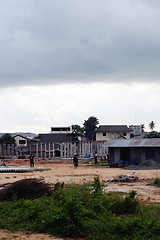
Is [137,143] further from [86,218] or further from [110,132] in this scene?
[110,132]

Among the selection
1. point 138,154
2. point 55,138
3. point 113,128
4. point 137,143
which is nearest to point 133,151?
point 138,154

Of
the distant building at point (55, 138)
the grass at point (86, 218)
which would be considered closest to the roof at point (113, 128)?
the distant building at point (55, 138)

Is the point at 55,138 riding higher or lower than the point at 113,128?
lower

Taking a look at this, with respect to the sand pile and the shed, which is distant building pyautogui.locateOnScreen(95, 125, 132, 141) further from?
the sand pile

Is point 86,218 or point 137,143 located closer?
point 86,218

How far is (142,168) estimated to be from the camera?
113 feet

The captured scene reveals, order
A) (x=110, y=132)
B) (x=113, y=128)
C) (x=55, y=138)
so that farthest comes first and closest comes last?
(x=113, y=128) → (x=110, y=132) → (x=55, y=138)

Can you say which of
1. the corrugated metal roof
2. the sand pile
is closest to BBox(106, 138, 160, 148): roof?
the corrugated metal roof

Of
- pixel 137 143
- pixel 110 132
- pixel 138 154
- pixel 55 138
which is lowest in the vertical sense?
pixel 138 154

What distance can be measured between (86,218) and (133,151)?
89.7 ft

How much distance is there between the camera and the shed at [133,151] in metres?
36.2

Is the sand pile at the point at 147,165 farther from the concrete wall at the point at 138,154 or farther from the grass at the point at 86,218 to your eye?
the grass at the point at 86,218

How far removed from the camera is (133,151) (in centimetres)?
3800

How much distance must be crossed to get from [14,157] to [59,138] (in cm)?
2040
